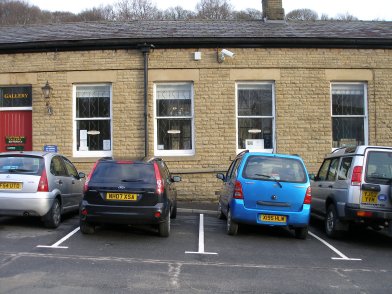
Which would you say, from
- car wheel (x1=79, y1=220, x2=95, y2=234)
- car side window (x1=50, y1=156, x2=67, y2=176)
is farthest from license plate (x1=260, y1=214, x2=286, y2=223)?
car side window (x1=50, y1=156, x2=67, y2=176)

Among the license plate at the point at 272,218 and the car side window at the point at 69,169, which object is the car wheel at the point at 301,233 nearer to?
the license plate at the point at 272,218

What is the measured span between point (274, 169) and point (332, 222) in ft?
5.41

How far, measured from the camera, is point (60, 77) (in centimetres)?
1357

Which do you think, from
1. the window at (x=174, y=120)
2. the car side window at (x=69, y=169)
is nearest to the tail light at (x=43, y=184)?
the car side window at (x=69, y=169)

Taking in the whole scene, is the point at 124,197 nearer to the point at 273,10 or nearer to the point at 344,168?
the point at 344,168

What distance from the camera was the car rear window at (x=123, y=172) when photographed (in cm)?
798

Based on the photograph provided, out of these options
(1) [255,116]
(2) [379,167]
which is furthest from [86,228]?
(1) [255,116]

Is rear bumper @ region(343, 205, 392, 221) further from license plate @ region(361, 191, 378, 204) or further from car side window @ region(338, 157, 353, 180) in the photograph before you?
car side window @ region(338, 157, 353, 180)

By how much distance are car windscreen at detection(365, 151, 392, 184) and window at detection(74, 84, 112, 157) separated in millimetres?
8004

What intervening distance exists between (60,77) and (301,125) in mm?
7517

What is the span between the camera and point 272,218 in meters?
8.32

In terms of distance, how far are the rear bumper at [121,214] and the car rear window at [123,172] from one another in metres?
0.49

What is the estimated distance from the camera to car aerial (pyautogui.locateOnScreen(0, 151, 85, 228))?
→ 8.39 metres

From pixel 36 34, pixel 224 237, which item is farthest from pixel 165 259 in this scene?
pixel 36 34
